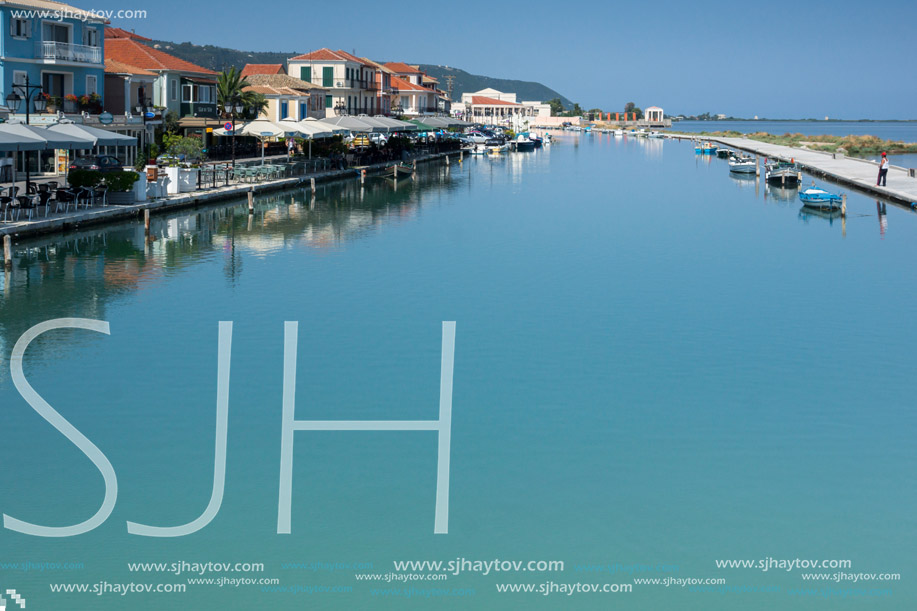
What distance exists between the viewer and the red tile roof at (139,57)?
2434 inches

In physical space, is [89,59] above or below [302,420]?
above

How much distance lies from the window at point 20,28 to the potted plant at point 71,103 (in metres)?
3.07

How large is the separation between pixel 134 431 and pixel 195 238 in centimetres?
1936

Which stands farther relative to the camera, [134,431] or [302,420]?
[302,420]

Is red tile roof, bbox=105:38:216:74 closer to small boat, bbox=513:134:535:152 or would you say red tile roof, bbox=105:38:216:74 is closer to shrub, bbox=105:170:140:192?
shrub, bbox=105:170:140:192

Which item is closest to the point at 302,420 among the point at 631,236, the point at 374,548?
the point at 374,548

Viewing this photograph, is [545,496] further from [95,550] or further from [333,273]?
[333,273]

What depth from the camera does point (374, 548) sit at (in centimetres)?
1125

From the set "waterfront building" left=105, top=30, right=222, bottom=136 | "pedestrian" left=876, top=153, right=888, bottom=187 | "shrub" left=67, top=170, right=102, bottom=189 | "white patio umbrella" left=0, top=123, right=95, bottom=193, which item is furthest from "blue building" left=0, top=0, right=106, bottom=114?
"pedestrian" left=876, top=153, right=888, bottom=187

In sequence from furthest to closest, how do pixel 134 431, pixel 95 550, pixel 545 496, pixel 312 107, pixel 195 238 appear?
pixel 312 107, pixel 195 238, pixel 134 431, pixel 545 496, pixel 95 550

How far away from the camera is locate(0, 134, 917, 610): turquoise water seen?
11.0 m

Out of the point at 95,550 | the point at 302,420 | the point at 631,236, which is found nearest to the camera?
the point at 95,550

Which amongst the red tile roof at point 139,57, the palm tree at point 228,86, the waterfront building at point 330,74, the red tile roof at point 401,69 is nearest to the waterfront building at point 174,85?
the red tile roof at point 139,57

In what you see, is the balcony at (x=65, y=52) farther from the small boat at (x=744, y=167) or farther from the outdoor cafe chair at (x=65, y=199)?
the small boat at (x=744, y=167)
